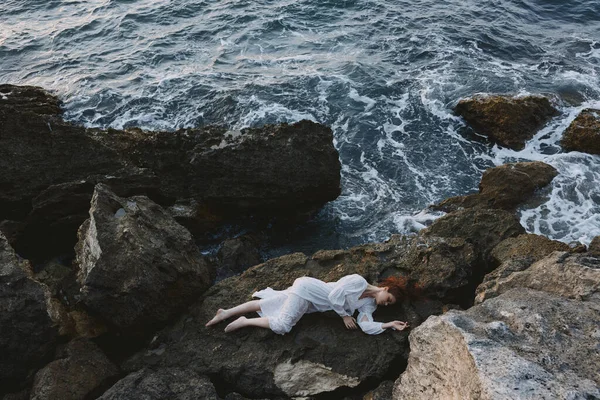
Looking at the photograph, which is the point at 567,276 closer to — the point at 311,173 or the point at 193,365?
the point at 193,365

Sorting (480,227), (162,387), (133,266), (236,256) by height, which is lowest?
(236,256)

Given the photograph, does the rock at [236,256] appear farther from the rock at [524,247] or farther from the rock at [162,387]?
the rock at [524,247]

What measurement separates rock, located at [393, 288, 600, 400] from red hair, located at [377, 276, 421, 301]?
1815mm

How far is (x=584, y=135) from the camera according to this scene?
14.1m

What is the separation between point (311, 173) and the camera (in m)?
11.2

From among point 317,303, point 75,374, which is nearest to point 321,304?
point 317,303

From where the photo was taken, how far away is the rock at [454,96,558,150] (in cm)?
1477

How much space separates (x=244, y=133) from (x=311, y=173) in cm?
182

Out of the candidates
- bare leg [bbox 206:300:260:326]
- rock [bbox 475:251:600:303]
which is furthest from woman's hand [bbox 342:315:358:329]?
rock [bbox 475:251:600:303]

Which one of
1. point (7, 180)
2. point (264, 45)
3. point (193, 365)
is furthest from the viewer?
point (264, 45)

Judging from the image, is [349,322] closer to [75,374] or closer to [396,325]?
[396,325]

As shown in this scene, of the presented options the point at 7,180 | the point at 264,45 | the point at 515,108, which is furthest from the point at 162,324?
the point at 264,45

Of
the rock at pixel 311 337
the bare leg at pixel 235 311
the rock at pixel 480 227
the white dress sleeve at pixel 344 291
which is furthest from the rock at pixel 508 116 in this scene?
the bare leg at pixel 235 311

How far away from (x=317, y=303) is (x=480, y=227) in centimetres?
416
